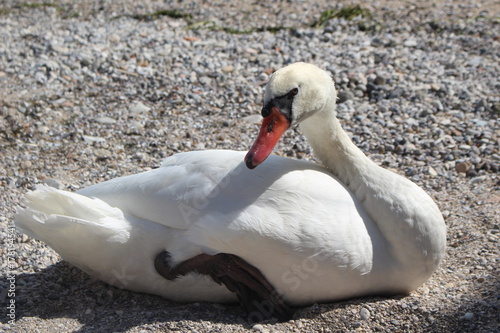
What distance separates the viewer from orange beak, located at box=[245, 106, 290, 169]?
3568 mm

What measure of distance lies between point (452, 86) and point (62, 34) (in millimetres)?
5097

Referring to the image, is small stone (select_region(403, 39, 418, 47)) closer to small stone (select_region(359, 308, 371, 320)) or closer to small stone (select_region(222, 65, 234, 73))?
small stone (select_region(222, 65, 234, 73))

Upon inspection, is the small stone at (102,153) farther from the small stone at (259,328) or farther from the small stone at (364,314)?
the small stone at (364,314)

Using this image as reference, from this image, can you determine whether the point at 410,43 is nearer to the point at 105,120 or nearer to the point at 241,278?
the point at 105,120

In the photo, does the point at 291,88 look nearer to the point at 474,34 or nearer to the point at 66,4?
the point at 474,34

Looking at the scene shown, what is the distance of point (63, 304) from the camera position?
13.2 ft

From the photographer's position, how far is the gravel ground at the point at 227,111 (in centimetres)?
389

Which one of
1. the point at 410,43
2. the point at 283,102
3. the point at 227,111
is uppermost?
the point at 283,102

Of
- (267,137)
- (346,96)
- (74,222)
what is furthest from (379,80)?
(74,222)

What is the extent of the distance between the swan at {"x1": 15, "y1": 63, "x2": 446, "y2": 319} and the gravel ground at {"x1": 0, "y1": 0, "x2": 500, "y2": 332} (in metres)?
0.19

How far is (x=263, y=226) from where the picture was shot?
355cm

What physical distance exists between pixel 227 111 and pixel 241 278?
11.1 ft

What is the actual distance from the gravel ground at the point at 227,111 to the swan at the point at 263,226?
7.3 inches

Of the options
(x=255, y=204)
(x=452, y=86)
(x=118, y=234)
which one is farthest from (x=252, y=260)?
(x=452, y=86)
